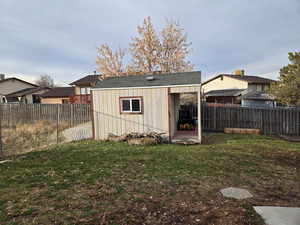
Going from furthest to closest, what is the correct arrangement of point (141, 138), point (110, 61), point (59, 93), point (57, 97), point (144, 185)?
1. point (59, 93)
2. point (57, 97)
3. point (110, 61)
4. point (141, 138)
5. point (144, 185)

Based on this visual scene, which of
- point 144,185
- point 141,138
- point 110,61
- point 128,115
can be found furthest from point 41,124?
point 110,61

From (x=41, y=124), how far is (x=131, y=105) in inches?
311

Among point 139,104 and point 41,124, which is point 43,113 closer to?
point 41,124

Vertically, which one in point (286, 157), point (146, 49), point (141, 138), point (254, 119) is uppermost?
point (146, 49)

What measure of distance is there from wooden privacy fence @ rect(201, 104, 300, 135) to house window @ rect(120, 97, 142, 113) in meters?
5.47

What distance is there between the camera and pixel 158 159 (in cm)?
606

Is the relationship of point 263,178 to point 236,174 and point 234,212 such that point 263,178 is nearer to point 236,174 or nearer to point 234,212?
point 236,174

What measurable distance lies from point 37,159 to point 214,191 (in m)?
6.02

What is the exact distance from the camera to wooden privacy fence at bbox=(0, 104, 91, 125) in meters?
13.2

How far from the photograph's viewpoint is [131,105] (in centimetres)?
934

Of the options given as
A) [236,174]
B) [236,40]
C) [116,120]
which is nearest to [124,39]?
[236,40]

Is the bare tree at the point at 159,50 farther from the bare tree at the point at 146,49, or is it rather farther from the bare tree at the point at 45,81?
the bare tree at the point at 45,81

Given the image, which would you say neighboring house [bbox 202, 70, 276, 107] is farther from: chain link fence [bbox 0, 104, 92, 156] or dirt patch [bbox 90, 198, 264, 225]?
dirt patch [bbox 90, 198, 264, 225]

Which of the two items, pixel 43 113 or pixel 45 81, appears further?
pixel 45 81
